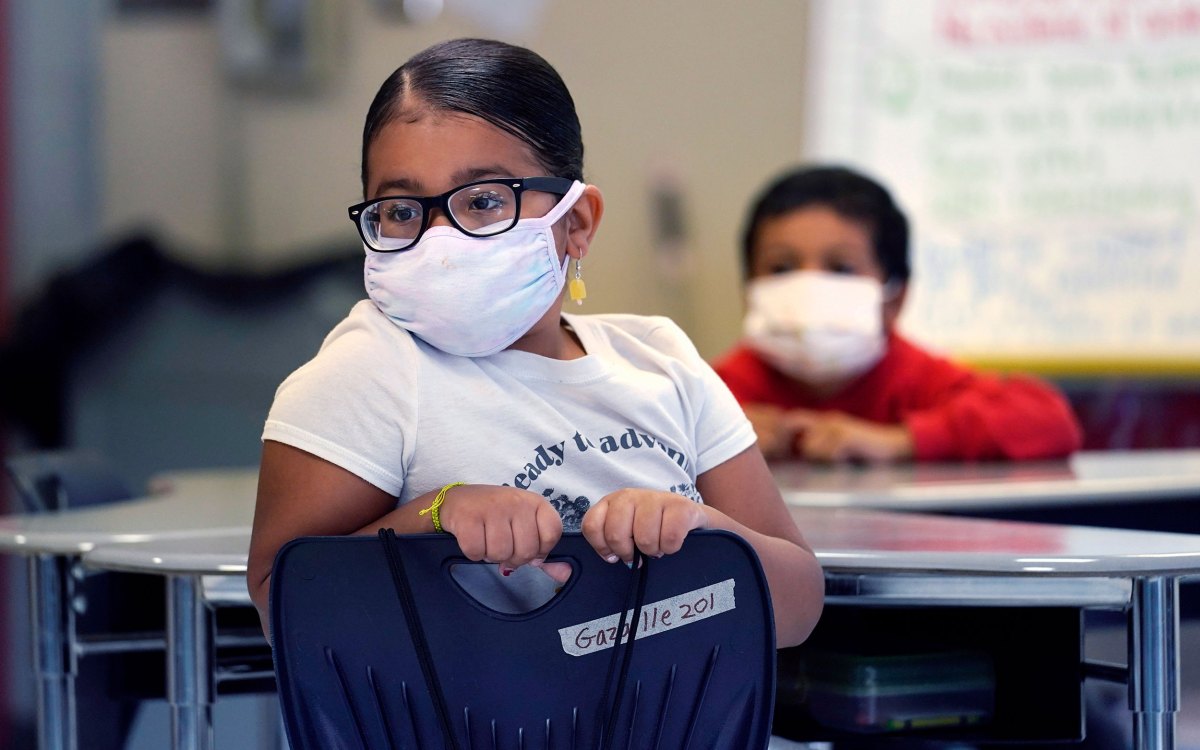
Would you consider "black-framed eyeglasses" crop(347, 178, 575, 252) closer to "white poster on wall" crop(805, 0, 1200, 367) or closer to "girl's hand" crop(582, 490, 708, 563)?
"girl's hand" crop(582, 490, 708, 563)

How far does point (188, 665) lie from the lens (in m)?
1.09

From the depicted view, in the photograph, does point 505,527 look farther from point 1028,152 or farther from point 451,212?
point 1028,152

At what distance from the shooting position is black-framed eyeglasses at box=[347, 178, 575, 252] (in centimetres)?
89

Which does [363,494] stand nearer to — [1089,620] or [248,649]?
[248,649]

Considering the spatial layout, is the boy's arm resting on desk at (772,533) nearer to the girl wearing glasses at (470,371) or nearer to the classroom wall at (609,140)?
the girl wearing glasses at (470,371)

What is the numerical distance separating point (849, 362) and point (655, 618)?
1.31 metres

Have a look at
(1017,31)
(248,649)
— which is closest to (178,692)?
(248,649)

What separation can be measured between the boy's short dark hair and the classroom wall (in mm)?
726

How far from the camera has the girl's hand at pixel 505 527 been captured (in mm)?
761

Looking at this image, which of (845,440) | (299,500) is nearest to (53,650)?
(299,500)

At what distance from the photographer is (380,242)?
2.99 ft

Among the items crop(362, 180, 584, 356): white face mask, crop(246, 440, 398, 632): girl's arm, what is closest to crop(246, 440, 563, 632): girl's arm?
crop(246, 440, 398, 632): girl's arm

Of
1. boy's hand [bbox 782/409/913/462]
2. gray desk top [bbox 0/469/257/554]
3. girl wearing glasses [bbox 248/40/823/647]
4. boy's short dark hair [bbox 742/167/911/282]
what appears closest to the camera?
girl wearing glasses [bbox 248/40/823/647]

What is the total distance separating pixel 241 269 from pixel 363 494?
7.38 ft
